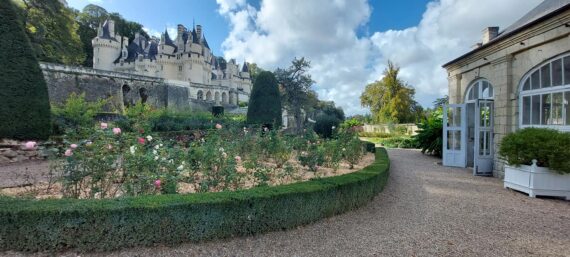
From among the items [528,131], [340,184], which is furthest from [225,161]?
[528,131]

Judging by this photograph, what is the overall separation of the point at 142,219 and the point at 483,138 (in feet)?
29.3

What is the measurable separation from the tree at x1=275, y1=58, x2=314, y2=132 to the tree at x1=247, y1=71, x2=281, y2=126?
5612 mm

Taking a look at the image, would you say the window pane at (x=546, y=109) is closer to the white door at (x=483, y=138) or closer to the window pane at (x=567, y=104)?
the window pane at (x=567, y=104)

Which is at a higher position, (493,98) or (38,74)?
(38,74)

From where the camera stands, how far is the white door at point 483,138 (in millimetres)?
7637

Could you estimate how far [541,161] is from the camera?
5.19 m

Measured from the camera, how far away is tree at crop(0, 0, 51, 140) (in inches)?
302

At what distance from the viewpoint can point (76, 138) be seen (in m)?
4.31

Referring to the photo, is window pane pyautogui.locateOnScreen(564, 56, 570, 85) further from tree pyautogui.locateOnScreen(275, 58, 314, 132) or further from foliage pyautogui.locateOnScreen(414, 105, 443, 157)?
tree pyautogui.locateOnScreen(275, 58, 314, 132)

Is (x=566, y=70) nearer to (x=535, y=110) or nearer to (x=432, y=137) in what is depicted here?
(x=535, y=110)

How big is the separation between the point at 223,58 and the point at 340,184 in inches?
2578

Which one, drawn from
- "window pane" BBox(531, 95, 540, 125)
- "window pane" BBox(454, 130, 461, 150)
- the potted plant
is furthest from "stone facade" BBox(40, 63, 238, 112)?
"window pane" BBox(531, 95, 540, 125)

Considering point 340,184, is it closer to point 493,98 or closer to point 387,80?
point 493,98

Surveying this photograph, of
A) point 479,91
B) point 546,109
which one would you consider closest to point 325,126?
point 479,91
